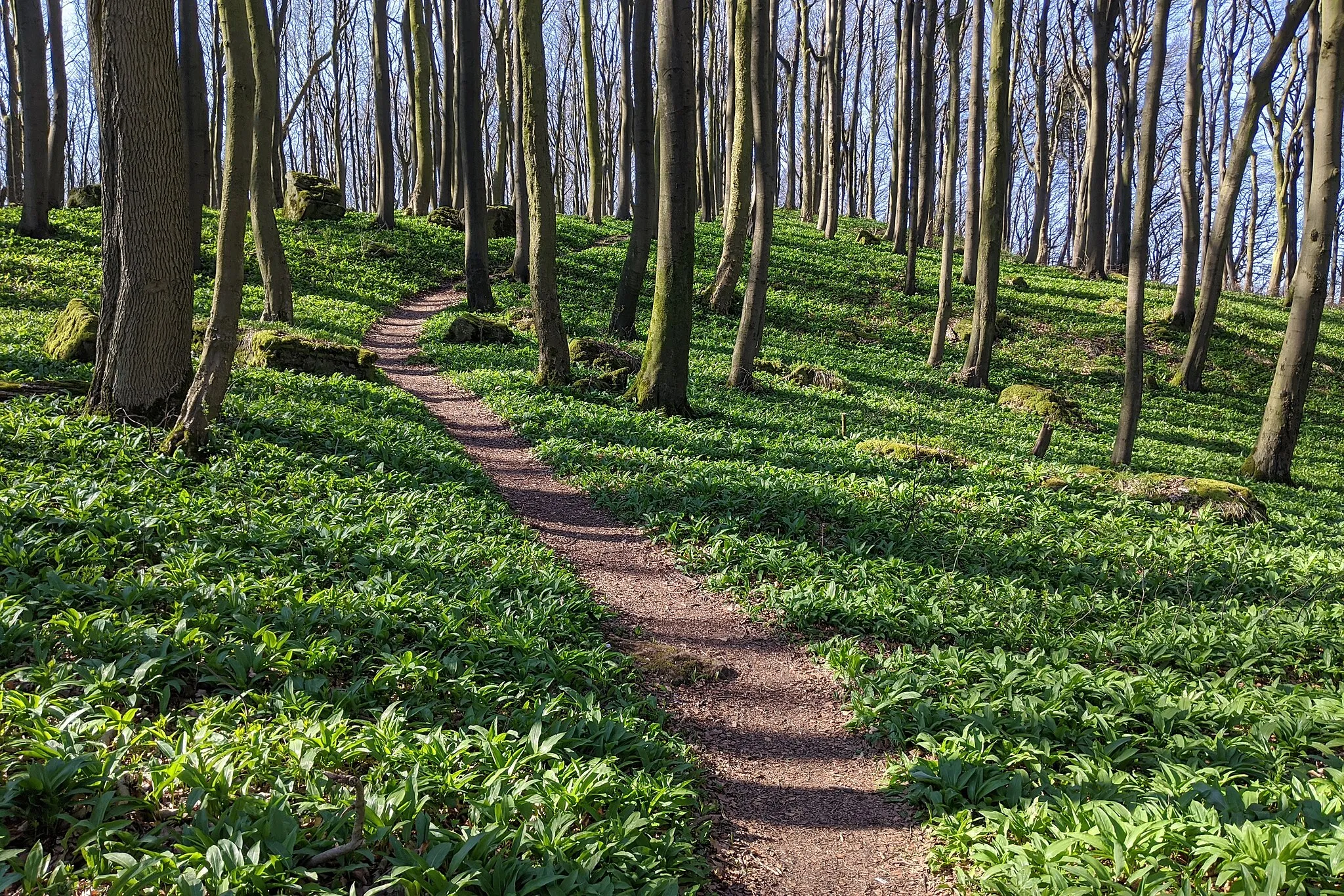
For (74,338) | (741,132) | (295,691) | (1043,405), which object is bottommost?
(295,691)

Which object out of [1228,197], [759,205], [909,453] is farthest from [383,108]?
[1228,197]

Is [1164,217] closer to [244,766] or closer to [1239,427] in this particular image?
[1239,427]

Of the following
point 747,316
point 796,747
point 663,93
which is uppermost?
point 663,93

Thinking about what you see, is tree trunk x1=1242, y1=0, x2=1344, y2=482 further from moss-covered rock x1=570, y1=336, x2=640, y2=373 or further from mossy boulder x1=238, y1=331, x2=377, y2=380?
mossy boulder x1=238, y1=331, x2=377, y2=380

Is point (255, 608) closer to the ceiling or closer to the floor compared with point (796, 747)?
closer to the ceiling

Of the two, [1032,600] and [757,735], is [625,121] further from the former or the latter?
[757,735]

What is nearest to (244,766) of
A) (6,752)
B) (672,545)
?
(6,752)

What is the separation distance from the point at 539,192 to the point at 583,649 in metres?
8.44

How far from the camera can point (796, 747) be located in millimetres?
4180

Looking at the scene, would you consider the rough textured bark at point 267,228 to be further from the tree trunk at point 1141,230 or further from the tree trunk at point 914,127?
the tree trunk at point 914,127

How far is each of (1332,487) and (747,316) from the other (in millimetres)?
8696

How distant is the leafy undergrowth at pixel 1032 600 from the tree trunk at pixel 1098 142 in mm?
8450

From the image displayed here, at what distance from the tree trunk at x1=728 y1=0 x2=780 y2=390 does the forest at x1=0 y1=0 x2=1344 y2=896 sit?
96 millimetres

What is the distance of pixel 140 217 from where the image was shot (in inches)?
253
